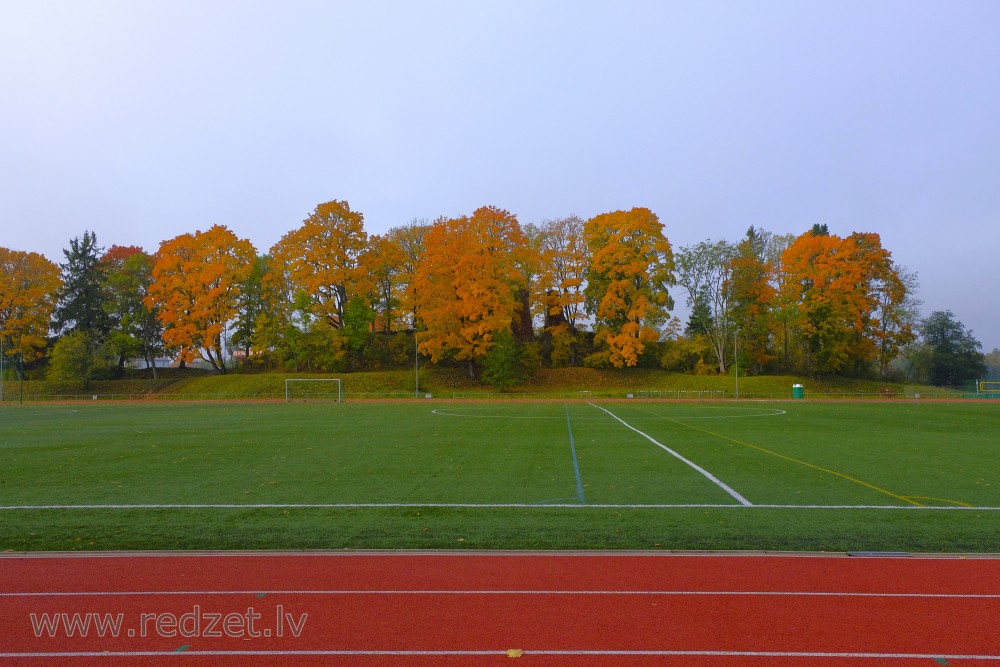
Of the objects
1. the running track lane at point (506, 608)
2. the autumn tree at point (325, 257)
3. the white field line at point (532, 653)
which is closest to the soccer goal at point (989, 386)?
the autumn tree at point (325, 257)

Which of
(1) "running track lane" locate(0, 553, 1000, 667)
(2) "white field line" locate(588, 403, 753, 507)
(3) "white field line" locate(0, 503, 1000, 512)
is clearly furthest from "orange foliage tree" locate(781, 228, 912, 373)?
(1) "running track lane" locate(0, 553, 1000, 667)

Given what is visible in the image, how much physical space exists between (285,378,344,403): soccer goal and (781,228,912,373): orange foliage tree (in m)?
36.9

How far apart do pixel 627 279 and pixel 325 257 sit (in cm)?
2365

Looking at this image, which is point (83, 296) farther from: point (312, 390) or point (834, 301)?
point (834, 301)

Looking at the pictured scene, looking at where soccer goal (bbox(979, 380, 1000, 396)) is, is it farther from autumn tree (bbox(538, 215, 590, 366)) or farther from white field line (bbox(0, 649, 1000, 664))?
white field line (bbox(0, 649, 1000, 664))

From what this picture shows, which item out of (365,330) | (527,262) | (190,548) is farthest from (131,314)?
(190,548)

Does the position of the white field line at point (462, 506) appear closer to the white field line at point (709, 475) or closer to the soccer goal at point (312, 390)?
the white field line at point (709, 475)

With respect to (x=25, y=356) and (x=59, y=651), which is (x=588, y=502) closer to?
(x=59, y=651)

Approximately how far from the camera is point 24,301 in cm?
5466

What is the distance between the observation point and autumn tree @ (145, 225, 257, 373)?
52.1 meters

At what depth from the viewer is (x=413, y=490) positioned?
10508mm

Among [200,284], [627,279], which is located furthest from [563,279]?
[200,284]

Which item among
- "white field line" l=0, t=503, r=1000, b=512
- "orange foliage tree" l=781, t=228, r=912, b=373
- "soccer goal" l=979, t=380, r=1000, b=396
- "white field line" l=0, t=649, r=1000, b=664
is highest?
"orange foliage tree" l=781, t=228, r=912, b=373

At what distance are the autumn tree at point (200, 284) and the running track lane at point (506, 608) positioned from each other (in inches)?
1923
